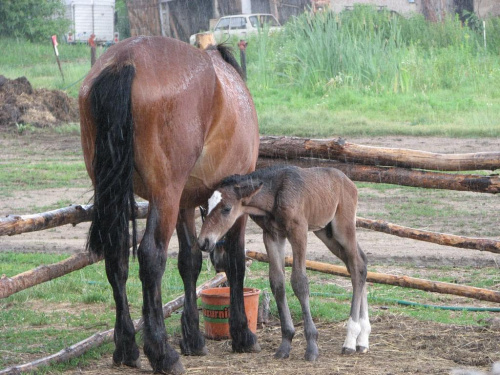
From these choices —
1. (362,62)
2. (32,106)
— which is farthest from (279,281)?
(362,62)

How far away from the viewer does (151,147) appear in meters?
4.73

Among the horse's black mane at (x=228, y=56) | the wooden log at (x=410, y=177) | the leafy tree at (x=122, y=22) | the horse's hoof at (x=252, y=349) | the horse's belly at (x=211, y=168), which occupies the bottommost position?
the horse's hoof at (x=252, y=349)

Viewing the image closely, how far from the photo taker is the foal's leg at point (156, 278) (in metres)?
4.76

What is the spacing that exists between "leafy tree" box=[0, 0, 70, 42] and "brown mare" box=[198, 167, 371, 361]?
30.4 m

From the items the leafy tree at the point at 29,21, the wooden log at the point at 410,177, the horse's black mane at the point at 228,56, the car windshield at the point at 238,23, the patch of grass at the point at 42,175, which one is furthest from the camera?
the leafy tree at the point at 29,21

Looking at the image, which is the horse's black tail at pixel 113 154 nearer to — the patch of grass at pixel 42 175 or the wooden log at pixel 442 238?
the wooden log at pixel 442 238

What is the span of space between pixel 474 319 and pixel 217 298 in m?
2.15

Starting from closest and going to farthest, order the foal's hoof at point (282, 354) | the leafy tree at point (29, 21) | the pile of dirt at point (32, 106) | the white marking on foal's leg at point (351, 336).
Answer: the foal's hoof at point (282, 354) < the white marking on foal's leg at point (351, 336) < the pile of dirt at point (32, 106) < the leafy tree at point (29, 21)

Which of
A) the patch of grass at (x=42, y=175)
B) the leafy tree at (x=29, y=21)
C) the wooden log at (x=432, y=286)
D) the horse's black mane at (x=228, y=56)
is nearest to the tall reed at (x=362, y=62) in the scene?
the patch of grass at (x=42, y=175)

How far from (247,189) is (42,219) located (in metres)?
1.43

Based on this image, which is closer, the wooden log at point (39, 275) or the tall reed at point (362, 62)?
the wooden log at point (39, 275)

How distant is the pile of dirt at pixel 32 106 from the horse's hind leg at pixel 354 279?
13404mm

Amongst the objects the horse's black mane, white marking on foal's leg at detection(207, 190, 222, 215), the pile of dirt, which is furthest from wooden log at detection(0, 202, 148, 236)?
the pile of dirt

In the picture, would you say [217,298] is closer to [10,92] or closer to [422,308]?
[422,308]
